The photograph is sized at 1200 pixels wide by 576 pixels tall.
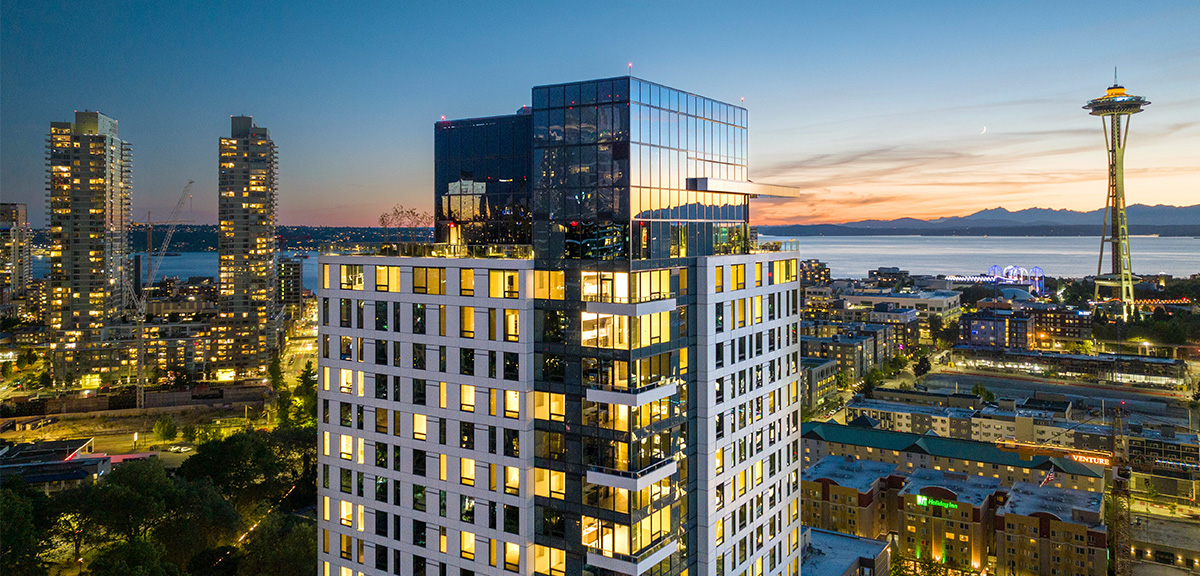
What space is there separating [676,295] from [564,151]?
7.28 meters

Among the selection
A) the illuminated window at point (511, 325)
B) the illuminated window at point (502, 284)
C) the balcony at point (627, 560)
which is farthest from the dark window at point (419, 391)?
the balcony at point (627, 560)

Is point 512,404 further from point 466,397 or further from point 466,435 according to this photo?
point 466,435

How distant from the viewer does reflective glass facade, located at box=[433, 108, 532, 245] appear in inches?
1298

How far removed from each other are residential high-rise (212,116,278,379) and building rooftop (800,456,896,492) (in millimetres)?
131700

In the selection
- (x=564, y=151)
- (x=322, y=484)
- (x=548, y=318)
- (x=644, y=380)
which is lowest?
(x=322, y=484)

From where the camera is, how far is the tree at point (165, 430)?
111 metres

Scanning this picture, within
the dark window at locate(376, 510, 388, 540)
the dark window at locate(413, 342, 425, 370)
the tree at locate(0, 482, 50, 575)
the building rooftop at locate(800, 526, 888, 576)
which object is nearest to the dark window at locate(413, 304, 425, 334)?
the dark window at locate(413, 342, 425, 370)

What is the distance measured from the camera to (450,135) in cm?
3472

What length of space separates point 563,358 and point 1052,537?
70.2m

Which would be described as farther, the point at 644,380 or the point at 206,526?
the point at 206,526

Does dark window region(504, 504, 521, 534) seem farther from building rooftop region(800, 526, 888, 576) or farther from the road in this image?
the road

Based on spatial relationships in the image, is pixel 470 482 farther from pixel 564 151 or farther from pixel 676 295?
pixel 564 151

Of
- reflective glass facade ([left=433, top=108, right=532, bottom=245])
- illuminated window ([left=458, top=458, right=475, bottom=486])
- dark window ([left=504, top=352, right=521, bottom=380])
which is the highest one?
reflective glass facade ([left=433, top=108, right=532, bottom=245])

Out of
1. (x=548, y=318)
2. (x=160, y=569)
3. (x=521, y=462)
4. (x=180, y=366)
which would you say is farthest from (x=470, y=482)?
(x=180, y=366)
